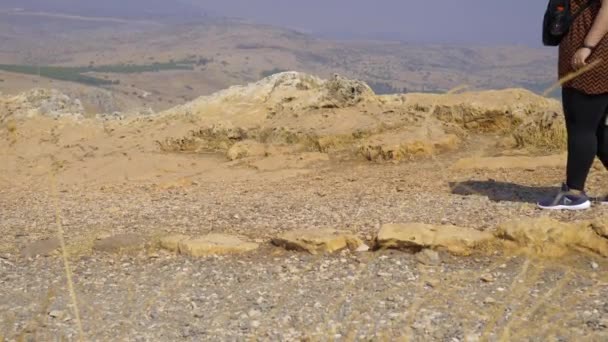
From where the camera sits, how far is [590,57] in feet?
13.4

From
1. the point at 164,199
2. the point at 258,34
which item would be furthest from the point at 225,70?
the point at 164,199

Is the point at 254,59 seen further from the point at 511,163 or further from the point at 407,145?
the point at 511,163

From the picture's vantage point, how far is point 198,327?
2816 millimetres

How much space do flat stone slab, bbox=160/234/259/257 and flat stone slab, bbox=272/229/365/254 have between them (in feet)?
0.81

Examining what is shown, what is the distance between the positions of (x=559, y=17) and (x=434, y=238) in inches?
69.3

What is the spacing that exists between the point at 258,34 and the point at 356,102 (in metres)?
192

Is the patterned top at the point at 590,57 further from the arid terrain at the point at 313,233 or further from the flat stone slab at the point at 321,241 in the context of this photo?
the flat stone slab at the point at 321,241

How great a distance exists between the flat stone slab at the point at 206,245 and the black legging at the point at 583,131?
221cm

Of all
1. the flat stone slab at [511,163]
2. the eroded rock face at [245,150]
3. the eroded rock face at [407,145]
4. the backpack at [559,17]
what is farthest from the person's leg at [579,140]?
the eroded rock face at [245,150]

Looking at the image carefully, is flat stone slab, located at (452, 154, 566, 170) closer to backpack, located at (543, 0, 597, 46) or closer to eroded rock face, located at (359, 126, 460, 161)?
eroded rock face, located at (359, 126, 460, 161)

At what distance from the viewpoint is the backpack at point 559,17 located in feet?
13.9

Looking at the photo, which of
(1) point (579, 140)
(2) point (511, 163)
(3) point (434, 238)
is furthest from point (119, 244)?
(2) point (511, 163)

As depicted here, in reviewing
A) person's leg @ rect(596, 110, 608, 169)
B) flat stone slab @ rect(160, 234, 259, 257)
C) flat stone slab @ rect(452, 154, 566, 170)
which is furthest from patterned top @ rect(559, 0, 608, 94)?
flat stone slab @ rect(160, 234, 259, 257)

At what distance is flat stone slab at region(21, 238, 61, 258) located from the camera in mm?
4219
